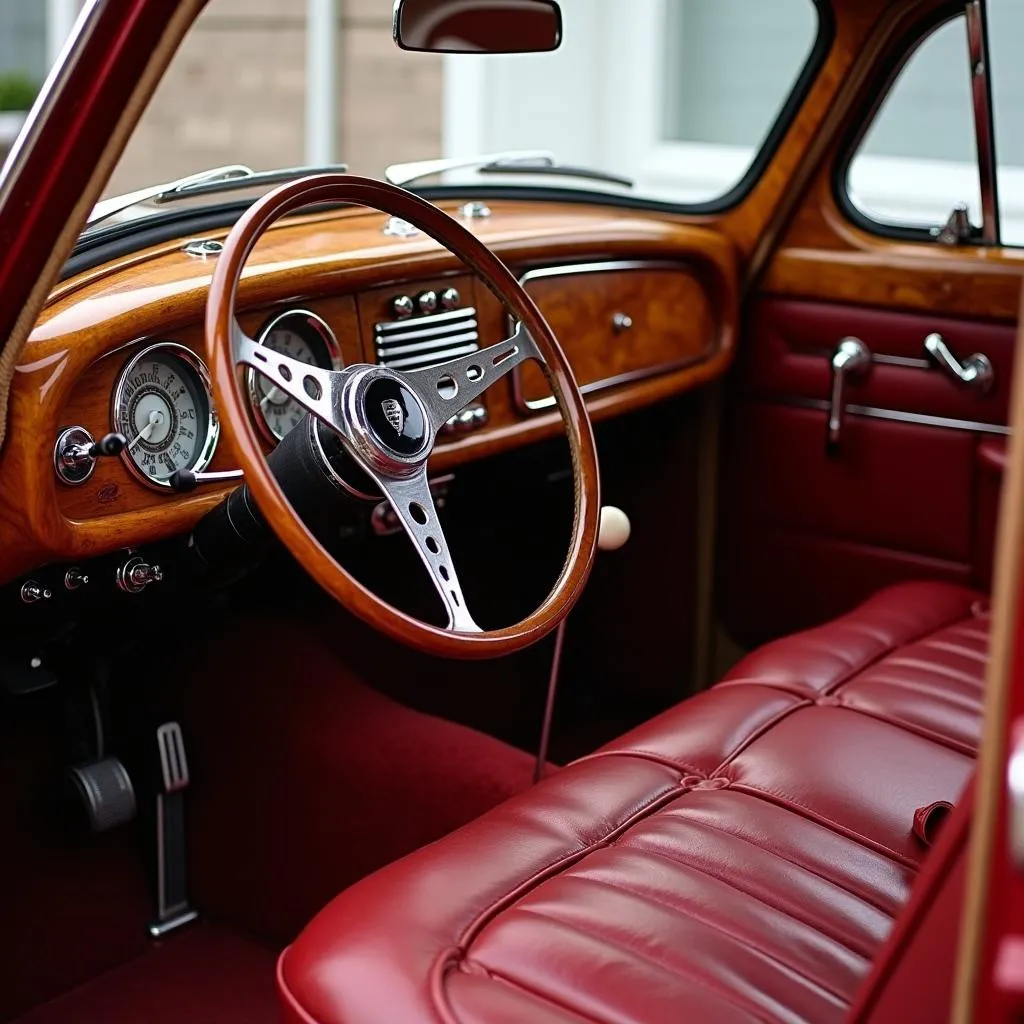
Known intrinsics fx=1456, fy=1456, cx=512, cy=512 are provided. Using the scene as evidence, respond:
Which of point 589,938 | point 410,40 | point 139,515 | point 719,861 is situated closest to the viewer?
point 589,938

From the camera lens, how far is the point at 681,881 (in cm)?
126

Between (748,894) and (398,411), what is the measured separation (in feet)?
1.81

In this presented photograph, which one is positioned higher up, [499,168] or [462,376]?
[499,168]

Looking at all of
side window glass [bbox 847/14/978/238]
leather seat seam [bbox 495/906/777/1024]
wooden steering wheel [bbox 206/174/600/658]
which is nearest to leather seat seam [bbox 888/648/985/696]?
wooden steering wheel [bbox 206/174/600/658]

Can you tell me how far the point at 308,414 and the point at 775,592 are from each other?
54.3 inches

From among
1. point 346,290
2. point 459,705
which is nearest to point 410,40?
point 346,290

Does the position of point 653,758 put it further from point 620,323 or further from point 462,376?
point 620,323

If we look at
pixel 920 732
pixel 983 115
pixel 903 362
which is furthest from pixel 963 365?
pixel 920 732

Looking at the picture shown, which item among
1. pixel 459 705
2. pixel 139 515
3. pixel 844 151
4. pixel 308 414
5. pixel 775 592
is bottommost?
pixel 459 705

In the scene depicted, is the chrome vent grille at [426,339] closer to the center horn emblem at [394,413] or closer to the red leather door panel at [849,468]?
the center horn emblem at [394,413]

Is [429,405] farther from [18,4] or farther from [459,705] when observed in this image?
[18,4]

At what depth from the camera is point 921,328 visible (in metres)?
2.35

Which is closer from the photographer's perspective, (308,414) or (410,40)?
(308,414)

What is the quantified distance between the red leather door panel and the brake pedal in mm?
1072
